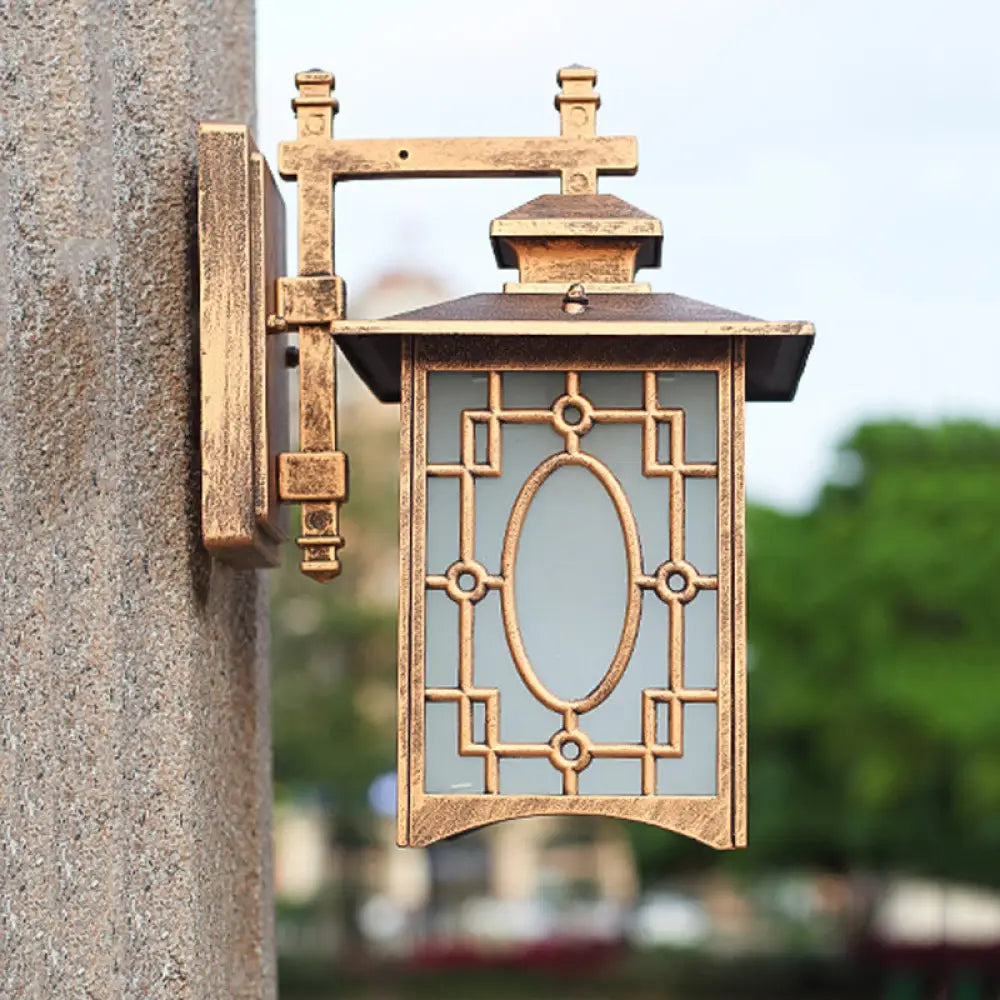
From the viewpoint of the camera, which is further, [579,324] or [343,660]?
[343,660]

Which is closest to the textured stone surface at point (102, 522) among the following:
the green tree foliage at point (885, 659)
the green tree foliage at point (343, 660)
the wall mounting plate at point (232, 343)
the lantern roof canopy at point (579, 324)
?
the wall mounting plate at point (232, 343)

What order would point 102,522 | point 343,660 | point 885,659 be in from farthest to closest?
point 343,660, point 885,659, point 102,522

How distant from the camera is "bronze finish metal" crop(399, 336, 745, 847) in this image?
170 cm

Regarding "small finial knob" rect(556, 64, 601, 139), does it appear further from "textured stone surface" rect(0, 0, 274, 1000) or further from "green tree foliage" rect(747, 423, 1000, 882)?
"green tree foliage" rect(747, 423, 1000, 882)

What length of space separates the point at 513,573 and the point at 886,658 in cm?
1447

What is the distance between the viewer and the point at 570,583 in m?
1.75

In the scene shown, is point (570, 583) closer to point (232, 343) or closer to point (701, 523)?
point (701, 523)

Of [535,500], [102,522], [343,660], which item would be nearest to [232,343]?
[102,522]

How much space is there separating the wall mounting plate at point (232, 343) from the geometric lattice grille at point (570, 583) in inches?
6.6

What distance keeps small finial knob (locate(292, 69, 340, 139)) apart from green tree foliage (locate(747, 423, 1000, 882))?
551 inches

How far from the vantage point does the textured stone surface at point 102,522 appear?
5.31ft

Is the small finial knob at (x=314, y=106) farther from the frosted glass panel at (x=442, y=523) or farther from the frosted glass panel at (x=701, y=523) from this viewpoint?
the frosted glass panel at (x=701, y=523)

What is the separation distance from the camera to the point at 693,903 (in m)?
32.5

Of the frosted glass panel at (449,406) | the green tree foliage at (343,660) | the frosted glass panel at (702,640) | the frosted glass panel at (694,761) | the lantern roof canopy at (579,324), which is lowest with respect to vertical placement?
the green tree foliage at (343,660)
